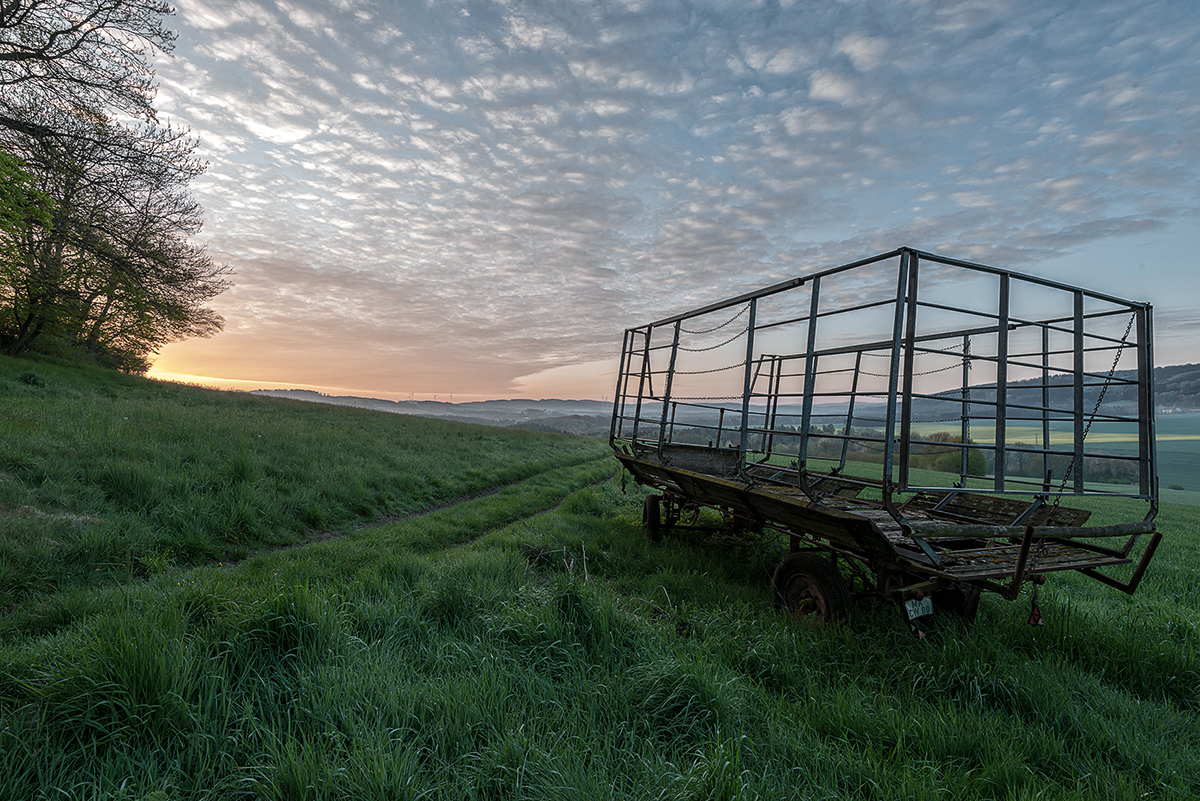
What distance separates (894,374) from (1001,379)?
189 centimetres

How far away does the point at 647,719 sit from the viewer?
2750 mm

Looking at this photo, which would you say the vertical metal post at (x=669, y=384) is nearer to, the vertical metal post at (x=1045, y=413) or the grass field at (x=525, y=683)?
the grass field at (x=525, y=683)

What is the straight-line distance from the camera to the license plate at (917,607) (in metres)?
3.88

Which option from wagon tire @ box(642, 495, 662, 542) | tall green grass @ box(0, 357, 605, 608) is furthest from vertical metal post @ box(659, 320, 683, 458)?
tall green grass @ box(0, 357, 605, 608)

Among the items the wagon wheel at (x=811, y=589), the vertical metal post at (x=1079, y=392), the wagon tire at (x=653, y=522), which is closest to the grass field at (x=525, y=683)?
the wagon wheel at (x=811, y=589)

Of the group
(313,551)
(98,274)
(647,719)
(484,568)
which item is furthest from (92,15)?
(647,719)

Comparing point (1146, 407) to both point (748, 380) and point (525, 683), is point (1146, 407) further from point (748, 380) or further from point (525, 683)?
point (525, 683)

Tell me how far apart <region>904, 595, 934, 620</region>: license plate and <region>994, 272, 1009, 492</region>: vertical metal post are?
1197mm

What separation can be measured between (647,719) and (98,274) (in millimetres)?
22714

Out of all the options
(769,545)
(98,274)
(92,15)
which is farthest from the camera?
(98,274)

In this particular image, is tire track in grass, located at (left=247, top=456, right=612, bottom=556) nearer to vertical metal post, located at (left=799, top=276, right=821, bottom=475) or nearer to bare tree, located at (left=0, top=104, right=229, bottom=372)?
vertical metal post, located at (left=799, top=276, right=821, bottom=475)

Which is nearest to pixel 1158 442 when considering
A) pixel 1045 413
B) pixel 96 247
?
pixel 1045 413

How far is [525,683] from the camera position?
2.96 m

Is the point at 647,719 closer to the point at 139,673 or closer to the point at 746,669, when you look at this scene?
the point at 746,669
